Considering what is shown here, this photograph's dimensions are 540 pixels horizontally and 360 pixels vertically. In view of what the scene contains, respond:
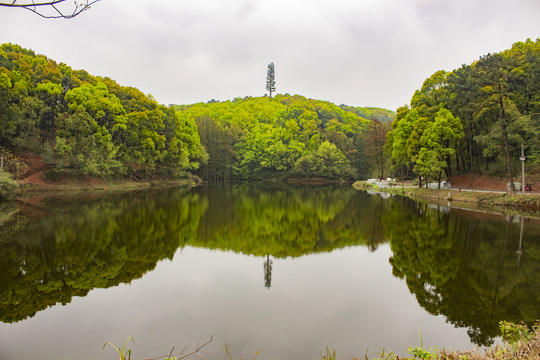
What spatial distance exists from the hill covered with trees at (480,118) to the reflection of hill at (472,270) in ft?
43.7

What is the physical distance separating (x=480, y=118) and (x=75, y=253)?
3814cm

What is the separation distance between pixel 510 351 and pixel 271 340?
366cm

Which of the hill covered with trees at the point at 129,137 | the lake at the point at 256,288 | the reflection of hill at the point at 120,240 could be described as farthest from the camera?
the hill covered with trees at the point at 129,137

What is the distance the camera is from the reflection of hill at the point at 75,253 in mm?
7812

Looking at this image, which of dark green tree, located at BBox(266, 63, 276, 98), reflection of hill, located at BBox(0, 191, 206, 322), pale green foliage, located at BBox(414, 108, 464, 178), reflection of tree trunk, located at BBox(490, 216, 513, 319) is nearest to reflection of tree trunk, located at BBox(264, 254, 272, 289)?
reflection of hill, located at BBox(0, 191, 206, 322)

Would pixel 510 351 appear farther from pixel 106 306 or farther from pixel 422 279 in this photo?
pixel 106 306

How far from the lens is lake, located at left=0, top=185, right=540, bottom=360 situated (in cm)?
602

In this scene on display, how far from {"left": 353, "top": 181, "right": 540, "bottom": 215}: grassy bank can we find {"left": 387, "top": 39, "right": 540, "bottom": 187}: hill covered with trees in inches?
79.1

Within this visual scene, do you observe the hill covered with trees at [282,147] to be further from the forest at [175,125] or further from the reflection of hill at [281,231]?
the reflection of hill at [281,231]

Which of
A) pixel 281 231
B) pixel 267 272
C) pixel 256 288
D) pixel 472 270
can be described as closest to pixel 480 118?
pixel 281 231

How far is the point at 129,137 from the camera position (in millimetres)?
43969

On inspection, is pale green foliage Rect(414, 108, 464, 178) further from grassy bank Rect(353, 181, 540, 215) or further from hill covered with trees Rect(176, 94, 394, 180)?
hill covered with trees Rect(176, 94, 394, 180)

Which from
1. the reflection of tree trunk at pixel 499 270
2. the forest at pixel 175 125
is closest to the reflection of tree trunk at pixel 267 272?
the reflection of tree trunk at pixel 499 270

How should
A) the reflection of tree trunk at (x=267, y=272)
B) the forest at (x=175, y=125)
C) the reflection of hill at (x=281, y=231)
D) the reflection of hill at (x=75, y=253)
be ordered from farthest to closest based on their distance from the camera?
the forest at (x=175, y=125) < the reflection of hill at (x=281, y=231) < the reflection of tree trunk at (x=267, y=272) < the reflection of hill at (x=75, y=253)
